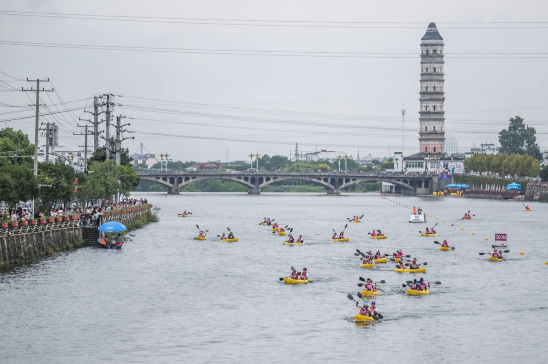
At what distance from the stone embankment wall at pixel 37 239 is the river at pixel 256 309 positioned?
1274 mm

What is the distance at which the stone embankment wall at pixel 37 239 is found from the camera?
66.8 meters

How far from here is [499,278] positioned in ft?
239

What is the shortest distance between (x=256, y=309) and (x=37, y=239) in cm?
2790

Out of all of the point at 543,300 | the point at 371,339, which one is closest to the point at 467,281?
the point at 543,300

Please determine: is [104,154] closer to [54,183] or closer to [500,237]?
[54,183]

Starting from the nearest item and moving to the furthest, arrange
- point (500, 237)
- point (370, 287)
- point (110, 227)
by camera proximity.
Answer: point (370, 287)
point (110, 227)
point (500, 237)

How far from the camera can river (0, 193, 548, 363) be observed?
46156 millimetres

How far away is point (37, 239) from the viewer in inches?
2948

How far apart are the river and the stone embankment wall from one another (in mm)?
1274

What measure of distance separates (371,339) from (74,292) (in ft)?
85.8

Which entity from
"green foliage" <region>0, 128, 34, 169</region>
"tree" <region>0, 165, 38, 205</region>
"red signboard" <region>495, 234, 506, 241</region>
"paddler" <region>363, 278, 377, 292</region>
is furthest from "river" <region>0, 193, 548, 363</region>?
"green foliage" <region>0, 128, 34, 169</region>

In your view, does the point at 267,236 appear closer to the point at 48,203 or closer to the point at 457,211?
the point at 48,203

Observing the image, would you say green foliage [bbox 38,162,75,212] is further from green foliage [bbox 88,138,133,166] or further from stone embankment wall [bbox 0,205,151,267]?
green foliage [bbox 88,138,133,166]

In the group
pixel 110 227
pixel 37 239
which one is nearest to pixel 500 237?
pixel 110 227
